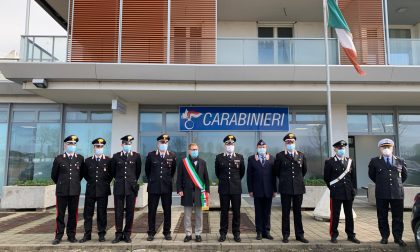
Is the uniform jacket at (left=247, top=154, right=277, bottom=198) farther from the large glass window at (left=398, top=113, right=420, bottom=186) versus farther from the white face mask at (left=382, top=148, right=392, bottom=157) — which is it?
the large glass window at (left=398, top=113, right=420, bottom=186)

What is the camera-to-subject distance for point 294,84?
12.0m

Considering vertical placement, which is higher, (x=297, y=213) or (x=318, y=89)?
(x=318, y=89)

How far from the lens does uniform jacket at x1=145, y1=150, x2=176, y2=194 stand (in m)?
7.41

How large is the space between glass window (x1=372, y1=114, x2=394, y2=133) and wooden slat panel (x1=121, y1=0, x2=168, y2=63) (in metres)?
8.52

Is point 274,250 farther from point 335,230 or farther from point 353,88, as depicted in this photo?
point 353,88

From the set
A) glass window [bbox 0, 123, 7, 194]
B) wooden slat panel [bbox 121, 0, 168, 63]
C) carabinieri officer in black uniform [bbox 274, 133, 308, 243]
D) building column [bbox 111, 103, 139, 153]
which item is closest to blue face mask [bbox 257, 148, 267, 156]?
carabinieri officer in black uniform [bbox 274, 133, 308, 243]

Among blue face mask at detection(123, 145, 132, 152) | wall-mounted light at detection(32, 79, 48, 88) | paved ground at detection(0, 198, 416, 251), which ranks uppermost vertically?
wall-mounted light at detection(32, 79, 48, 88)

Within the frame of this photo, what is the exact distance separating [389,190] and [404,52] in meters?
7.27

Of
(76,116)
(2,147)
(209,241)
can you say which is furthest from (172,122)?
(209,241)

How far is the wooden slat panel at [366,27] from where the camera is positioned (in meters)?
12.3

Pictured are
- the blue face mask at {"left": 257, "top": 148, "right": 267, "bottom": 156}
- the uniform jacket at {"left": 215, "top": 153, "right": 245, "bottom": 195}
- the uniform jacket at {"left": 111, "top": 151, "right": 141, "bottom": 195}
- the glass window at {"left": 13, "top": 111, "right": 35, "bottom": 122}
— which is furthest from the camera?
the glass window at {"left": 13, "top": 111, "right": 35, "bottom": 122}

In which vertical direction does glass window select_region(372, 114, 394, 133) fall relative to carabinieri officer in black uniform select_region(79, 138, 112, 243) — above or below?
above

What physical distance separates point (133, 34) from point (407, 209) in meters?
10.3

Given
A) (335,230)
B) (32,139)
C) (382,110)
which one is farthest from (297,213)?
(32,139)
